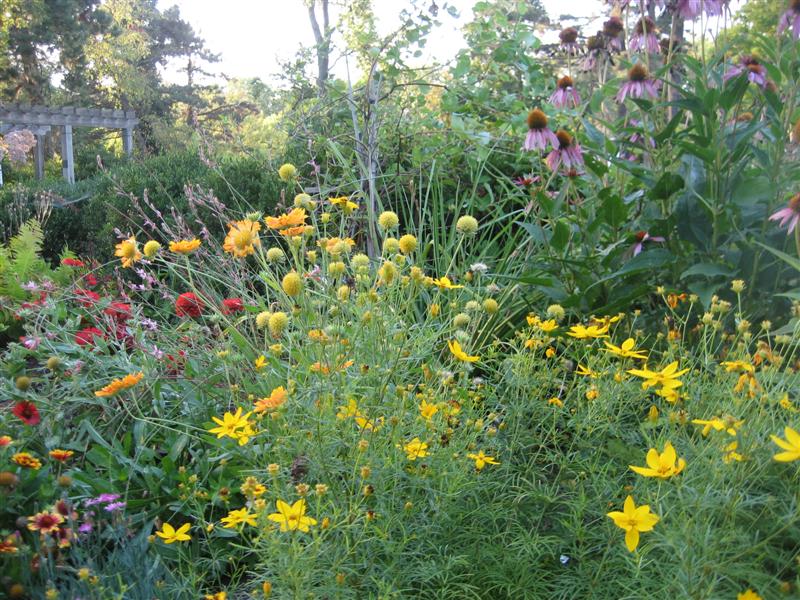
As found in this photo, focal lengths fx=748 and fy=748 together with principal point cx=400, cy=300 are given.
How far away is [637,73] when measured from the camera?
8.88 ft

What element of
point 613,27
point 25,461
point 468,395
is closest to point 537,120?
point 613,27

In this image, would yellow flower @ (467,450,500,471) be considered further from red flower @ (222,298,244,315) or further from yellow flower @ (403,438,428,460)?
red flower @ (222,298,244,315)

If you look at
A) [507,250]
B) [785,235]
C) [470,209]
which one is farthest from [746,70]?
[470,209]

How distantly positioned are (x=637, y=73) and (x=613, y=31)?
429 millimetres

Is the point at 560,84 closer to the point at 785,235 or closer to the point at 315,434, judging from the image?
the point at 785,235

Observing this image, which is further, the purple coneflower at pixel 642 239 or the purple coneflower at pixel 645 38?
the purple coneflower at pixel 645 38

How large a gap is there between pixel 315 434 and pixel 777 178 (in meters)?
1.91

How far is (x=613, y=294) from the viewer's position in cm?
264

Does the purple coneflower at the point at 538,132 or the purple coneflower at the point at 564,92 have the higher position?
the purple coneflower at the point at 564,92

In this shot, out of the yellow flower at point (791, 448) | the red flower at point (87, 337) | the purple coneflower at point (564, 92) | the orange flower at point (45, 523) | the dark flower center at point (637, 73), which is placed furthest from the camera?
the purple coneflower at point (564, 92)

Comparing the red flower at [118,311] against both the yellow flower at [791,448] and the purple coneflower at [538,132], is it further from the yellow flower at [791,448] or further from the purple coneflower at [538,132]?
the yellow flower at [791,448]

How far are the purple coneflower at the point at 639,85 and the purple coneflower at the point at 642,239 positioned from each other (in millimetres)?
502

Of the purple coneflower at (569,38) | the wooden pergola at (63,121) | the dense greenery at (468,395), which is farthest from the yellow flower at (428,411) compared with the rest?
the wooden pergola at (63,121)

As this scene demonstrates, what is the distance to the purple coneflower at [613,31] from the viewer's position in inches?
119
